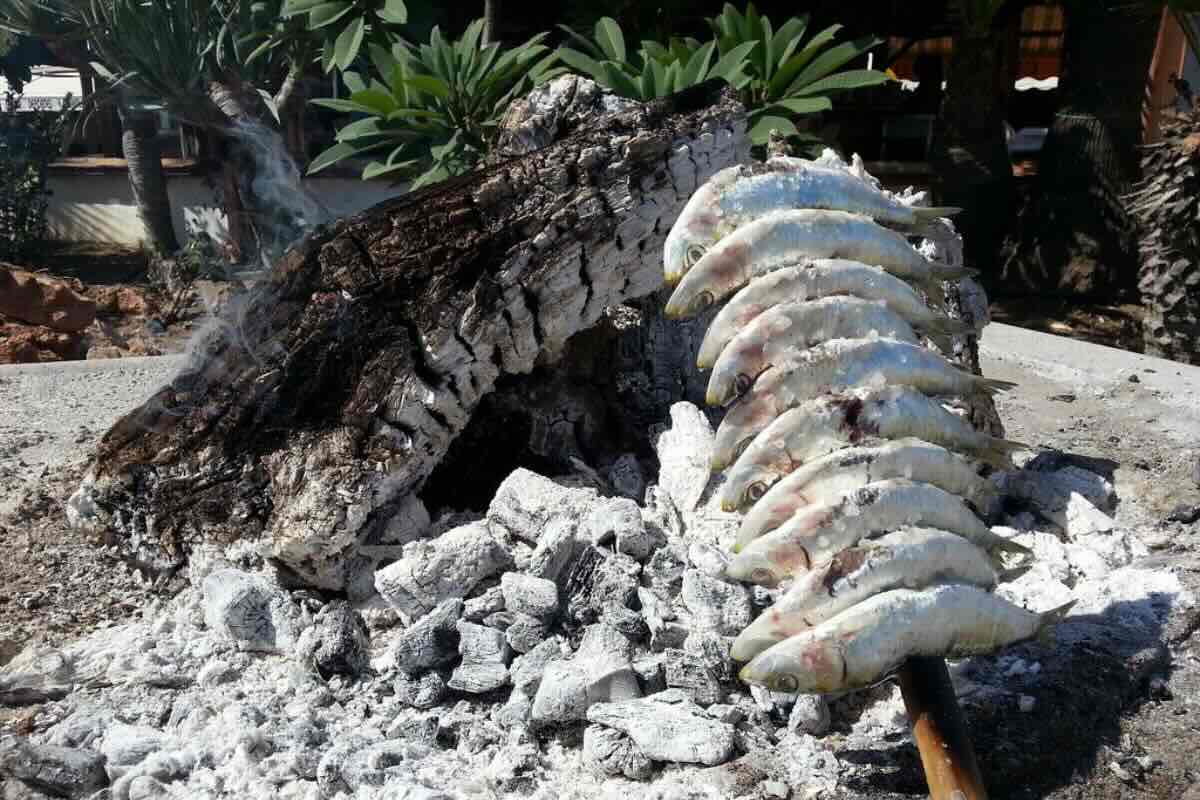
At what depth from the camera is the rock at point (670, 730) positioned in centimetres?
186

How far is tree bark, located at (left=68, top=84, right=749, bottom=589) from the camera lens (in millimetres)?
2461

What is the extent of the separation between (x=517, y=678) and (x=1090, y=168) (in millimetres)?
5827

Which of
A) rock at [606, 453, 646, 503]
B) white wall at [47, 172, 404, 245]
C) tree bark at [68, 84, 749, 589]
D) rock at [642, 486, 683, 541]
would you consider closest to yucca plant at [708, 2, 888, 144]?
tree bark at [68, 84, 749, 589]

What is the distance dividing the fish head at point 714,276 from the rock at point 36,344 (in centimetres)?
436

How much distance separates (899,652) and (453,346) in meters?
1.31

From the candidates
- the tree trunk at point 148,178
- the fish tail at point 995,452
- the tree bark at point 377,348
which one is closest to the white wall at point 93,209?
the tree trunk at point 148,178

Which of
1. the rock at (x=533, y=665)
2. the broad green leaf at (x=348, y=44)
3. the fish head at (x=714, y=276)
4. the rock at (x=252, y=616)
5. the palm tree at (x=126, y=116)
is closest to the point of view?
the fish head at (x=714, y=276)

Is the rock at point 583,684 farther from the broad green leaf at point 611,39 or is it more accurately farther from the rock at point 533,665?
the broad green leaf at point 611,39

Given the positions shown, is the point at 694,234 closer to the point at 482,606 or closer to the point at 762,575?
the point at 762,575

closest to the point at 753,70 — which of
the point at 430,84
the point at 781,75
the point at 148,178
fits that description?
the point at 781,75

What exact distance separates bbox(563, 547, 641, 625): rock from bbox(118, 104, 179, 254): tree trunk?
23.5 ft

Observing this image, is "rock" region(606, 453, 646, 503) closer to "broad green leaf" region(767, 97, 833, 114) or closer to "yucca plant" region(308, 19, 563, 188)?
"broad green leaf" region(767, 97, 833, 114)

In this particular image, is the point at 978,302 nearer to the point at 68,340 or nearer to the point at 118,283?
the point at 68,340

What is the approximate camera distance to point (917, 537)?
153 centimetres
